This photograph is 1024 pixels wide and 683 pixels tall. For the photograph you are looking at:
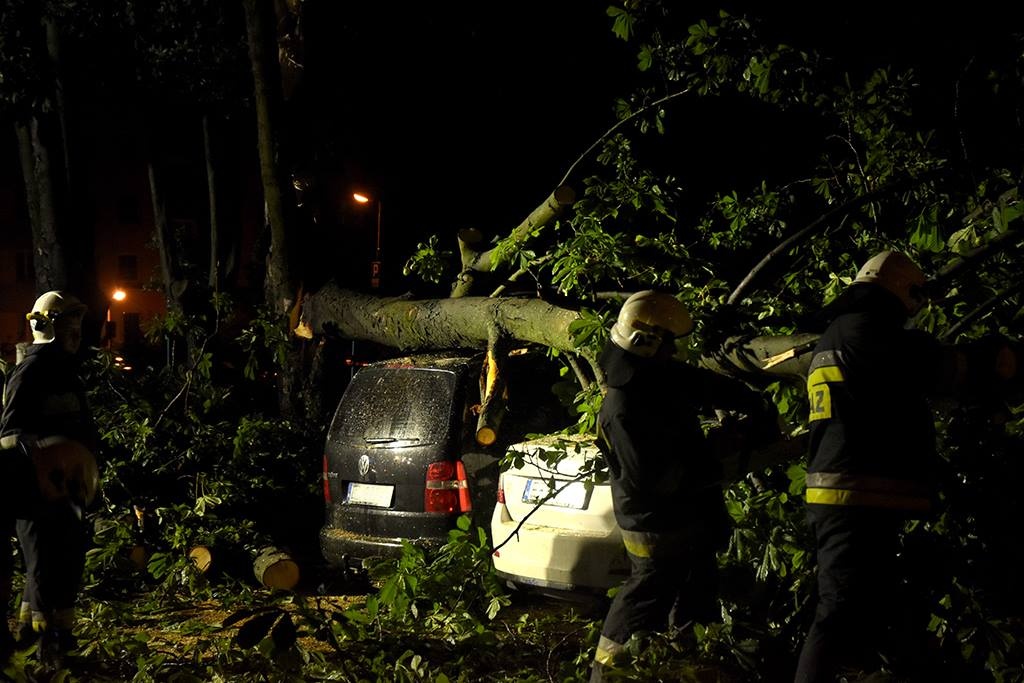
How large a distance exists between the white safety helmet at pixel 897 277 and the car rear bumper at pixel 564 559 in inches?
80.2

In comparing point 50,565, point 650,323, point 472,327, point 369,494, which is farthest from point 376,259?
point 650,323

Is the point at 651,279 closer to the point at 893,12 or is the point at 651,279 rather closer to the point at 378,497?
the point at 378,497

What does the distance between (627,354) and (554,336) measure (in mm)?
1857

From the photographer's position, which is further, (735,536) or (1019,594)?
(735,536)

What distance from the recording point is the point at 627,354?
4.16 meters

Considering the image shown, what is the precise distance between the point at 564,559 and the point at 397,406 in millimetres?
2238

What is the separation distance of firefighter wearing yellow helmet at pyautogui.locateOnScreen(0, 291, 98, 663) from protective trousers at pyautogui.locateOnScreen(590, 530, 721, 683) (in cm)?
288

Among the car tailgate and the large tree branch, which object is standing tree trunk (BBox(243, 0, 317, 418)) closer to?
the car tailgate

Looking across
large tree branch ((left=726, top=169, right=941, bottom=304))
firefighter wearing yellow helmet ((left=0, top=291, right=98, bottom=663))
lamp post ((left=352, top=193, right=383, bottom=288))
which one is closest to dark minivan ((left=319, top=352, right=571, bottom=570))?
firefighter wearing yellow helmet ((left=0, top=291, right=98, bottom=663))

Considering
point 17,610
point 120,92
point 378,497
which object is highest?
point 120,92

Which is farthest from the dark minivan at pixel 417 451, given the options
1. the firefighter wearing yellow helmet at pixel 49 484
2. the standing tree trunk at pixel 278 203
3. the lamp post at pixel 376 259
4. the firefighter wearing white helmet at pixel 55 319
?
the standing tree trunk at pixel 278 203

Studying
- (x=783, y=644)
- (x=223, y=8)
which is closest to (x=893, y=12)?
(x=783, y=644)

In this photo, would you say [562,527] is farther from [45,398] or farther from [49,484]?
[45,398]

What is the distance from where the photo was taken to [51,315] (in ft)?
17.6
